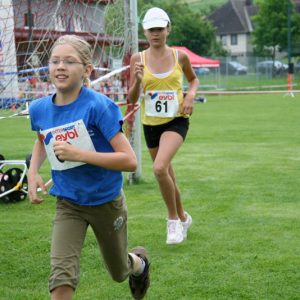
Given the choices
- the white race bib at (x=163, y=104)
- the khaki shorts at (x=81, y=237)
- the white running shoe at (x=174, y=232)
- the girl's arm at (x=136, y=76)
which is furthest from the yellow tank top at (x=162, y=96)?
the khaki shorts at (x=81, y=237)

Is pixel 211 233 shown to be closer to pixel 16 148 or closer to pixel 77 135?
pixel 77 135

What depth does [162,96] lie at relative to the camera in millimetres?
6508

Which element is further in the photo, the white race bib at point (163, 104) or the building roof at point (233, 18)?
the building roof at point (233, 18)

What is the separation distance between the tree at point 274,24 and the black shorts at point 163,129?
185 feet

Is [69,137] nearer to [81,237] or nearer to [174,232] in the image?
[81,237]

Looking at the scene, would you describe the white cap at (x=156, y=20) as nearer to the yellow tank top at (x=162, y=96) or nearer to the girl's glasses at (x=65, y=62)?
the yellow tank top at (x=162, y=96)

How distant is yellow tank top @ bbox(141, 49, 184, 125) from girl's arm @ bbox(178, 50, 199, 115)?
64 millimetres

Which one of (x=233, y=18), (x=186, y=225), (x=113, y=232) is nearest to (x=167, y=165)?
(x=186, y=225)

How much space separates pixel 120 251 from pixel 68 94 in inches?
40.8

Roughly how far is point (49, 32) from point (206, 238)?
421cm

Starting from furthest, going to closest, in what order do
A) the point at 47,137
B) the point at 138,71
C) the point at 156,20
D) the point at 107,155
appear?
the point at 156,20 < the point at 138,71 < the point at 47,137 < the point at 107,155

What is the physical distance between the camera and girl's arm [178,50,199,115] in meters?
6.40

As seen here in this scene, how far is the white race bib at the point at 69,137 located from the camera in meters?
3.91

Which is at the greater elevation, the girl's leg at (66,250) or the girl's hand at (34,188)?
the girl's hand at (34,188)
